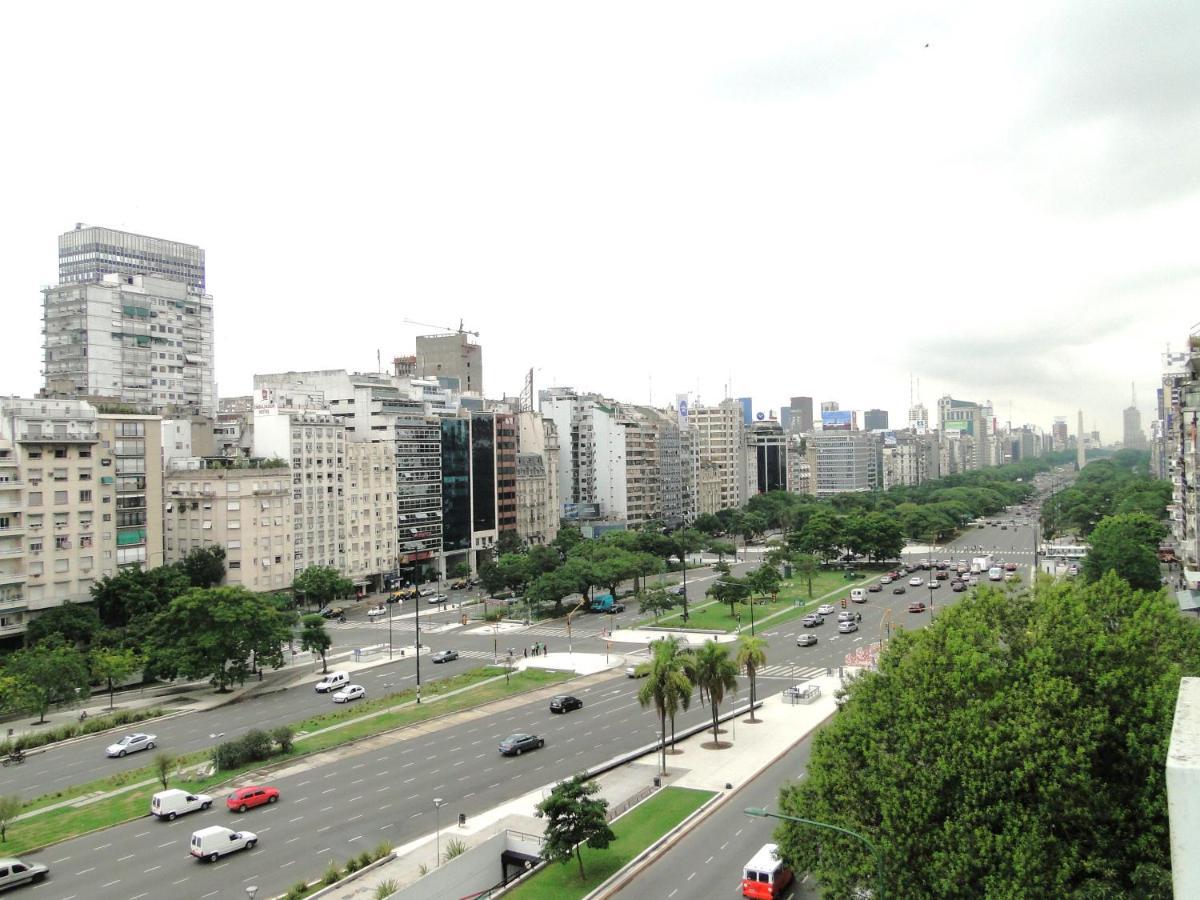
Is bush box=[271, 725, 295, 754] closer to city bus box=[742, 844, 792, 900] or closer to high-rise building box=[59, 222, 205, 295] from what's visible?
city bus box=[742, 844, 792, 900]

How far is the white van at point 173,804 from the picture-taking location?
37.2 m

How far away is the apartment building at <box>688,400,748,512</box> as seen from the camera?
586ft

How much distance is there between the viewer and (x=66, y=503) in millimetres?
71062

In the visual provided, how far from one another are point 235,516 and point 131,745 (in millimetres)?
42342

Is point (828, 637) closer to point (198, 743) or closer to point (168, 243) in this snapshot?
point (198, 743)

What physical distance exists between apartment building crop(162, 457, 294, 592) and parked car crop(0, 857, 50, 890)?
187 feet

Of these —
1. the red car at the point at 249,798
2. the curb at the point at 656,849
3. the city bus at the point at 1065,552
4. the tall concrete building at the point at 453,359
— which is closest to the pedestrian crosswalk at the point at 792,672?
the curb at the point at 656,849

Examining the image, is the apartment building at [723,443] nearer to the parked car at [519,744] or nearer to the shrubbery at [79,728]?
the shrubbery at [79,728]

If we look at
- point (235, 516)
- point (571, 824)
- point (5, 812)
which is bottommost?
point (5, 812)

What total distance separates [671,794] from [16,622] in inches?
2147

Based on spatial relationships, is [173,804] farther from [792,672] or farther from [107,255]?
[107,255]

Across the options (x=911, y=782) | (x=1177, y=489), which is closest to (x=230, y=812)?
(x=911, y=782)

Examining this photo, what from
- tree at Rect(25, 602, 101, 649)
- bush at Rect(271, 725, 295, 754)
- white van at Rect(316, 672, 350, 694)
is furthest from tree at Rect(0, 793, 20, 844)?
tree at Rect(25, 602, 101, 649)

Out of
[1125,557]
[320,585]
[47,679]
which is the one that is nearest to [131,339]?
[320,585]
